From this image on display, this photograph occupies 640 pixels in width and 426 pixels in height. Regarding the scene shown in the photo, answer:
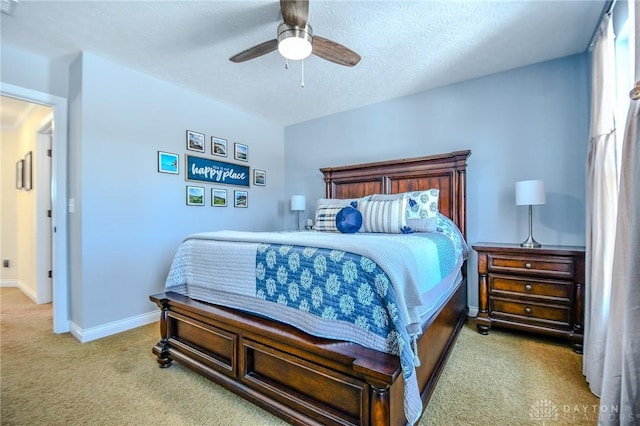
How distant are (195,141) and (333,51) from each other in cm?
209

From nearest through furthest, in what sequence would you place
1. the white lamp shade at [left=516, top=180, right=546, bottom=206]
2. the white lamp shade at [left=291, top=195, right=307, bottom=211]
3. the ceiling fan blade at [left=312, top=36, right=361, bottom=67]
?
the ceiling fan blade at [left=312, top=36, right=361, bottom=67], the white lamp shade at [left=516, top=180, right=546, bottom=206], the white lamp shade at [left=291, top=195, right=307, bottom=211]

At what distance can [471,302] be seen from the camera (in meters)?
3.02

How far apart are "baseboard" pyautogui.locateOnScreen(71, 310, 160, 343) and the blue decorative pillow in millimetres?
2174

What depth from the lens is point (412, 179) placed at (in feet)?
10.6

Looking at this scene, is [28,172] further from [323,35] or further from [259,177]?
[323,35]

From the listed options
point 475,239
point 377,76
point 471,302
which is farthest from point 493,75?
point 471,302

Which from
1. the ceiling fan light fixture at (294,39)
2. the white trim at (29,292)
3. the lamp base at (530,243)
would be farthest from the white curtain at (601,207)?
the white trim at (29,292)

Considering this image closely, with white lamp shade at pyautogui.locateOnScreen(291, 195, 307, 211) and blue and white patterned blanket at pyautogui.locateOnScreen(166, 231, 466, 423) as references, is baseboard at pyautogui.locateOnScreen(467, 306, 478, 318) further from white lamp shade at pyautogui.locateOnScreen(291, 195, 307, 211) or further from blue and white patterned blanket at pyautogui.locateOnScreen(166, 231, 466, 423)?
white lamp shade at pyautogui.locateOnScreen(291, 195, 307, 211)

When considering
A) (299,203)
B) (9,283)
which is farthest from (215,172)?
(9,283)

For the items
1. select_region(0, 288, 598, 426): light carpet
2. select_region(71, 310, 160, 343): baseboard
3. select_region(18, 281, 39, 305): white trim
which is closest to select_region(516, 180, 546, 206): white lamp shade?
select_region(0, 288, 598, 426): light carpet

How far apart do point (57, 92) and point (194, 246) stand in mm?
2168

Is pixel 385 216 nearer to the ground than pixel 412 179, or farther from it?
nearer to the ground

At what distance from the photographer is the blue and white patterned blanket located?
1.21 meters

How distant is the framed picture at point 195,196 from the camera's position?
3.29 meters
